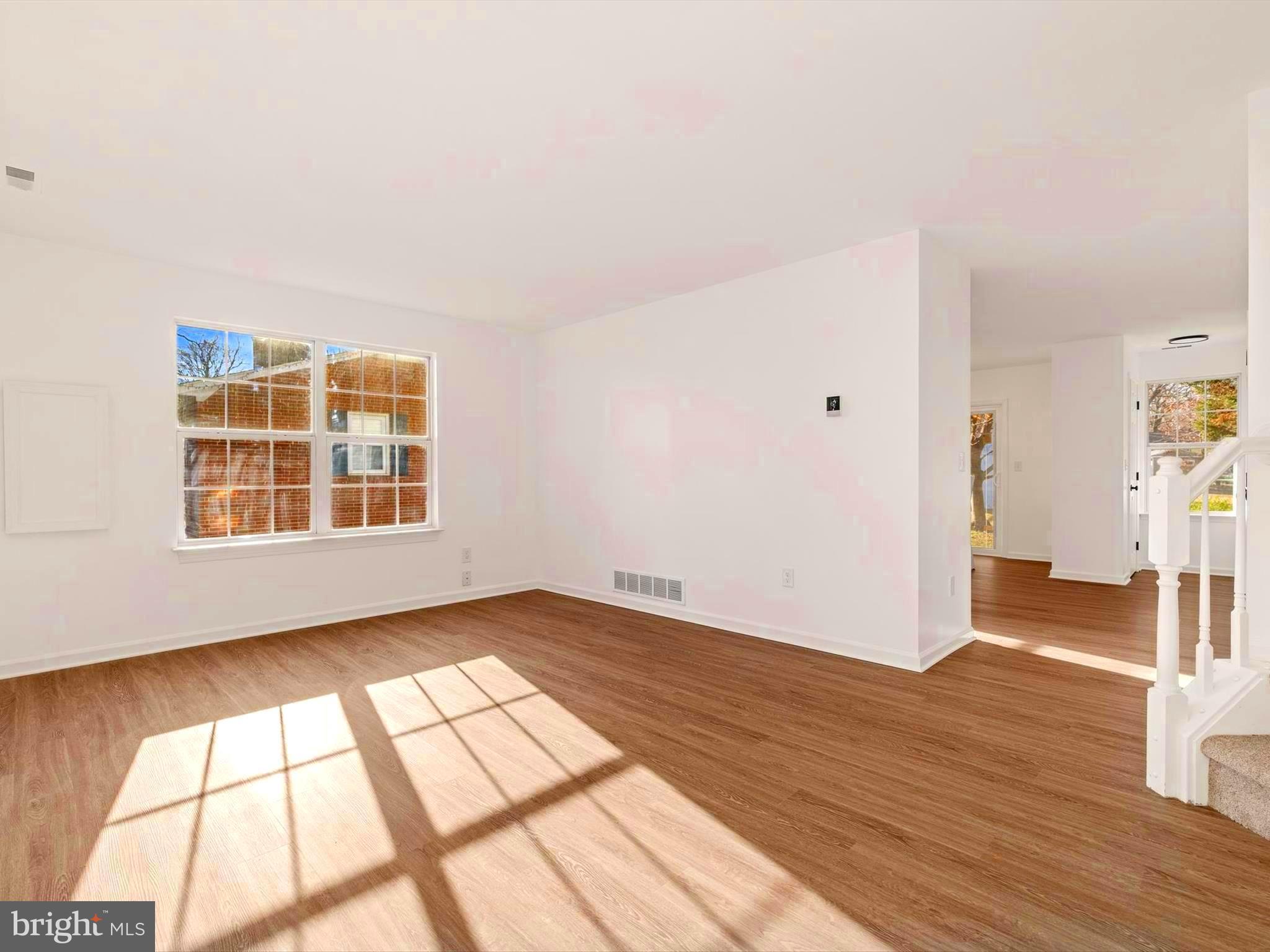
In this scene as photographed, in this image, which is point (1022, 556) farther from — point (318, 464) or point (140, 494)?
point (140, 494)

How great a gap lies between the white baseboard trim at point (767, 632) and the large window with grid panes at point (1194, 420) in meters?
5.50

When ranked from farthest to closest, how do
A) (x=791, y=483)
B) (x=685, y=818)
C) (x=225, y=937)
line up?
(x=791, y=483) → (x=685, y=818) → (x=225, y=937)

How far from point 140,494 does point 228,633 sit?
113 centimetres

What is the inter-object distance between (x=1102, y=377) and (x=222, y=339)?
8298 millimetres

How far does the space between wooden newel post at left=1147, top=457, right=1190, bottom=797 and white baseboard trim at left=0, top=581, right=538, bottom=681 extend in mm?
4979

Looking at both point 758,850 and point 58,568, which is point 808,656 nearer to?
point 758,850

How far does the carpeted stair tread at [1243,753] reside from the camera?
2109mm

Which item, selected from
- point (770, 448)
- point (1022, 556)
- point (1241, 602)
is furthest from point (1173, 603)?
point (1022, 556)

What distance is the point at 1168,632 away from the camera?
7.75 feet

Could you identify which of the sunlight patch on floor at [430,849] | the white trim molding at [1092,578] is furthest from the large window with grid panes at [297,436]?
the white trim molding at [1092,578]

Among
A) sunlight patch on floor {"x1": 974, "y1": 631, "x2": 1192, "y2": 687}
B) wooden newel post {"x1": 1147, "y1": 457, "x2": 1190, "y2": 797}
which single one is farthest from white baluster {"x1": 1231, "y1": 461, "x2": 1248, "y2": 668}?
sunlight patch on floor {"x1": 974, "y1": 631, "x2": 1192, "y2": 687}

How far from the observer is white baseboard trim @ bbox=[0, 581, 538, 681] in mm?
3873

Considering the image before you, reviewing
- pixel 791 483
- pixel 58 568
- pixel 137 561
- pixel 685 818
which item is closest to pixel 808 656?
pixel 791 483

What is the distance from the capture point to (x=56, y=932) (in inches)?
68.0
